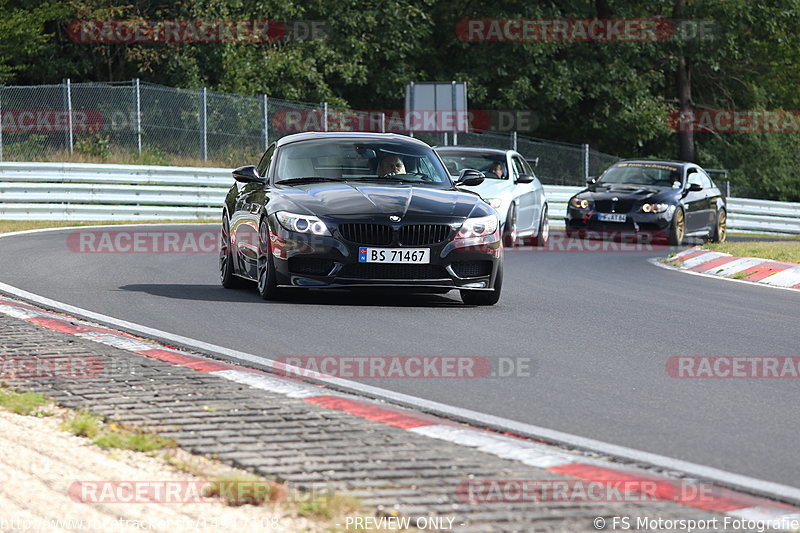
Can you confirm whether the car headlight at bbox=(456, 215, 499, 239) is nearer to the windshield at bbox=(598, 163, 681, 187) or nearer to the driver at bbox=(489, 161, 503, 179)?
the driver at bbox=(489, 161, 503, 179)

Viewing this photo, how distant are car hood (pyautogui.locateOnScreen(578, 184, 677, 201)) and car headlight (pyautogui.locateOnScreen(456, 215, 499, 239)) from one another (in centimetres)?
1217

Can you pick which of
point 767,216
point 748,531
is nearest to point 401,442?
point 748,531

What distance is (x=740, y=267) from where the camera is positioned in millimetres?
16688

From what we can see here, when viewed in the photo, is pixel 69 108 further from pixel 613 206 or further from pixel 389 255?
pixel 389 255

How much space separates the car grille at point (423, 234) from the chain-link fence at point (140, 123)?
710 inches

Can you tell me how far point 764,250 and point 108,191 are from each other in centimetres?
1297

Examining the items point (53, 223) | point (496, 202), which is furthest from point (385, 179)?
point (53, 223)

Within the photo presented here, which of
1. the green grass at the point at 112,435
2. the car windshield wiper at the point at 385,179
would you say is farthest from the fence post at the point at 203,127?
the green grass at the point at 112,435

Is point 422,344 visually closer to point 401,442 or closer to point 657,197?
point 401,442

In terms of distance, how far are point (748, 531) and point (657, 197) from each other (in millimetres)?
18914

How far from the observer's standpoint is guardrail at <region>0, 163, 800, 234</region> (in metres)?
24.9

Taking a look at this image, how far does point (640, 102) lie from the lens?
144 feet

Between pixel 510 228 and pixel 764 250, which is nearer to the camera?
pixel 764 250

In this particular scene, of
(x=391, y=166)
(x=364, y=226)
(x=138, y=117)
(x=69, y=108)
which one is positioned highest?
(x=69, y=108)
